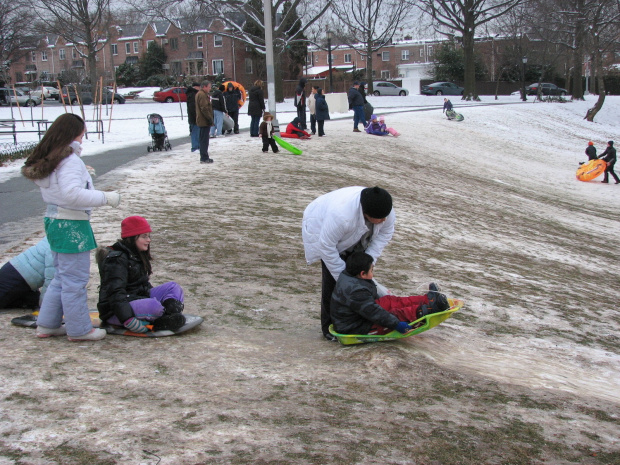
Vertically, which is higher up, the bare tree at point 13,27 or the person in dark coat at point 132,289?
the bare tree at point 13,27

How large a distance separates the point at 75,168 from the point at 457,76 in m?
68.4

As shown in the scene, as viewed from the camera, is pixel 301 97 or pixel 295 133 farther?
pixel 301 97

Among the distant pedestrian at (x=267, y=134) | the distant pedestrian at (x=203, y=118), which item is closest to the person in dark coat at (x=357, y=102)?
the distant pedestrian at (x=267, y=134)

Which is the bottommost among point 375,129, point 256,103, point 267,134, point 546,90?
point 375,129

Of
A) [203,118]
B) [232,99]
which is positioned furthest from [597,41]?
[203,118]

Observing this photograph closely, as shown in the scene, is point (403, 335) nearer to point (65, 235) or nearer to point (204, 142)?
point (65, 235)

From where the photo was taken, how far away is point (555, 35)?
2000 inches

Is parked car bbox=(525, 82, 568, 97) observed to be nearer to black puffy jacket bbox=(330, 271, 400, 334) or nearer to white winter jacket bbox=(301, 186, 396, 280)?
white winter jacket bbox=(301, 186, 396, 280)

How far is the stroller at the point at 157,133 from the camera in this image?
659 inches

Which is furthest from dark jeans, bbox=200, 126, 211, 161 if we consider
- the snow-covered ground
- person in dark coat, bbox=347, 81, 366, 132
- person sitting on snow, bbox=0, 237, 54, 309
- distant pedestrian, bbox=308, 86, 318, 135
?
person in dark coat, bbox=347, 81, 366, 132

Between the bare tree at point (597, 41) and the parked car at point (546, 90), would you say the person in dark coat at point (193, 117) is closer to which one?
the bare tree at point (597, 41)

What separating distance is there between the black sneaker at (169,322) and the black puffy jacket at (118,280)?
0.84 feet

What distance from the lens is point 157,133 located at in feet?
55.3

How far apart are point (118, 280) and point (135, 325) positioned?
0.38 m
